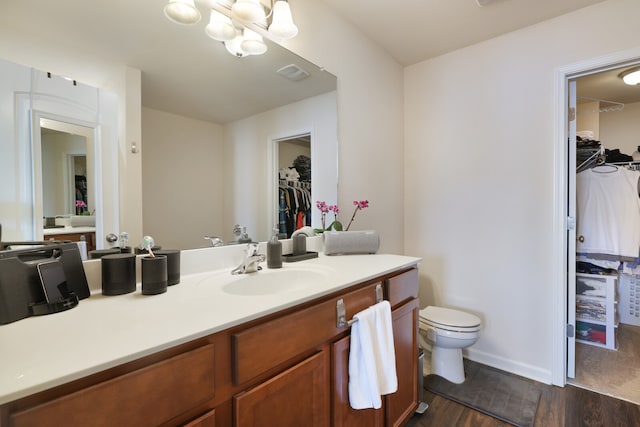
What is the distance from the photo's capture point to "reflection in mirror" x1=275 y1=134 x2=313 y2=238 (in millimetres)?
1668

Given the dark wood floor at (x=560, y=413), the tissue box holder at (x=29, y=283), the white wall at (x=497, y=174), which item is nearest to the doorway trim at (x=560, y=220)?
the white wall at (x=497, y=174)

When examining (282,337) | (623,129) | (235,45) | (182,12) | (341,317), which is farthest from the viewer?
(623,129)

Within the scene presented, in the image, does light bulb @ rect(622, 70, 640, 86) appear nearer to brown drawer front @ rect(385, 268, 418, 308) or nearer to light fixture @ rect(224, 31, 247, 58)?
brown drawer front @ rect(385, 268, 418, 308)

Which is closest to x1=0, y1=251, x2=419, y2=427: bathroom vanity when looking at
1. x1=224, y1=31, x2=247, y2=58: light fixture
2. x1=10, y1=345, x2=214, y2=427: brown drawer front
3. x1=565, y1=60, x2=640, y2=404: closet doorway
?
x1=10, y1=345, x2=214, y2=427: brown drawer front

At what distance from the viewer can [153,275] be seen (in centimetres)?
92

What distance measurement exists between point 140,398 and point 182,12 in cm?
132

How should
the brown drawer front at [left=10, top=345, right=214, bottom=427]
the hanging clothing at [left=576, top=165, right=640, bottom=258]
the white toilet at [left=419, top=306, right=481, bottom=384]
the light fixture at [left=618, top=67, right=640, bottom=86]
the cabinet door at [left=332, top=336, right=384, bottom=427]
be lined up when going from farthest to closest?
1. the hanging clothing at [left=576, top=165, right=640, bottom=258]
2. the light fixture at [left=618, top=67, right=640, bottom=86]
3. the white toilet at [left=419, top=306, right=481, bottom=384]
4. the cabinet door at [left=332, top=336, right=384, bottom=427]
5. the brown drawer front at [left=10, top=345, right=214, bottom=427]

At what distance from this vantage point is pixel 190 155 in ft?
4.22

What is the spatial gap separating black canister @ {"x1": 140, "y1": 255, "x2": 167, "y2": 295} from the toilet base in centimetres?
180

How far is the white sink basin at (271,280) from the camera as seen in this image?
1.12m

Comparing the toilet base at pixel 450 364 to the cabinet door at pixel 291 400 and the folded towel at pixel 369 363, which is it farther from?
the cabinet door at pixel 291 400

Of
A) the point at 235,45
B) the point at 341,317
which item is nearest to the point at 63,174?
the point at 235,45

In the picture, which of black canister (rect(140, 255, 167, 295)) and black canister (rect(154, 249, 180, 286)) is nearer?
black canister (rect(140, 255, 167, 295))

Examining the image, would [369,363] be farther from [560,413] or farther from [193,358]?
[560,413]
